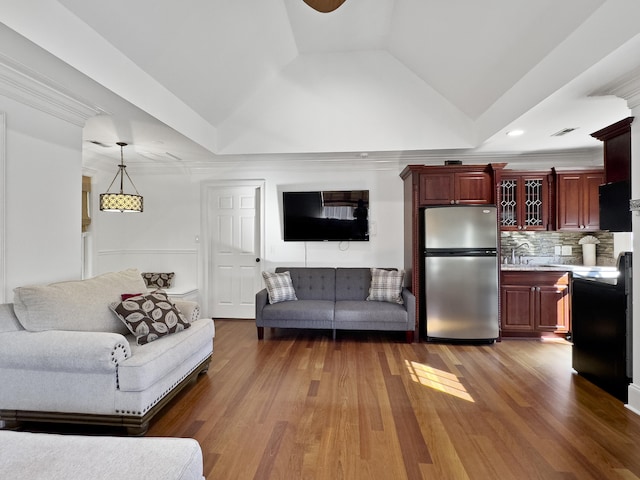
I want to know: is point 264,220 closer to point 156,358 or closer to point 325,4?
point 156,358

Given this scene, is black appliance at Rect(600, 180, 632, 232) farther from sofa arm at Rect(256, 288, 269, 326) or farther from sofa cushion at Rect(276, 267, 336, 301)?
sofa arm at Rect(256, 288, 269, 326)

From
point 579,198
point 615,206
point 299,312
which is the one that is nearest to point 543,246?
point 579,198

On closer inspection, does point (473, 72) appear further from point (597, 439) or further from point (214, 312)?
point (214, 312)

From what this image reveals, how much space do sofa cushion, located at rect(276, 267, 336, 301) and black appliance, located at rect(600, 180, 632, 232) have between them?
118 inches

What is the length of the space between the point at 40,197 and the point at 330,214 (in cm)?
324

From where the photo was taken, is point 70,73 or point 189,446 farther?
point 70,73

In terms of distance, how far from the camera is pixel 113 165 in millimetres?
5113

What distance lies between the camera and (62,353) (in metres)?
2.06

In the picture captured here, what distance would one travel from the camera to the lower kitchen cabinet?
4.09m

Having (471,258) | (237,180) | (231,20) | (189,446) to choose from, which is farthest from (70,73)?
(471,258)

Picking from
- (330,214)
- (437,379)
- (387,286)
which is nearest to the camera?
(437,379)

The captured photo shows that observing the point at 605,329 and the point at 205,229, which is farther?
the point at 205,229

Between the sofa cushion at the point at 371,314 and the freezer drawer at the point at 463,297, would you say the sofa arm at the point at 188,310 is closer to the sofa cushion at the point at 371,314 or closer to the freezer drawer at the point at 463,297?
the sofa cushion at the point at 371,314

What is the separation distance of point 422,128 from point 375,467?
377 centimetres
